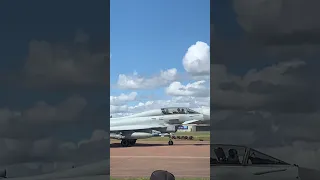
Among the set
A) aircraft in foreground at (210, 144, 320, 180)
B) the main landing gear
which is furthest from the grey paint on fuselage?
aircraft in foreground at (210, 144, 320, 180)

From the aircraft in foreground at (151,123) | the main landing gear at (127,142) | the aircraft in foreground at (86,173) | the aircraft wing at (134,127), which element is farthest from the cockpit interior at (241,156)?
the main landing gear at (127,142)

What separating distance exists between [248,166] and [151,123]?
Answer: 8401 millimetres

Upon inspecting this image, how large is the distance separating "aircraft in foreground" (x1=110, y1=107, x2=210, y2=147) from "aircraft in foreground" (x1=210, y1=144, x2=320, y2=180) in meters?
7.65

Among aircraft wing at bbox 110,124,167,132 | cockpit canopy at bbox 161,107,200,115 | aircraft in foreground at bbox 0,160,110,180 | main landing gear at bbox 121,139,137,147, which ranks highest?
cockpit canopy at bbox 161,107,200,115

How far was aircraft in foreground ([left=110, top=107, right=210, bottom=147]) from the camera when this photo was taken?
12.3 metres

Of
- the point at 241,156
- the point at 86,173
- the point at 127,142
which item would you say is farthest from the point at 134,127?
the point at 241,156

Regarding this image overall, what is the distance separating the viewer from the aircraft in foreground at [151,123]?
40.4 feet

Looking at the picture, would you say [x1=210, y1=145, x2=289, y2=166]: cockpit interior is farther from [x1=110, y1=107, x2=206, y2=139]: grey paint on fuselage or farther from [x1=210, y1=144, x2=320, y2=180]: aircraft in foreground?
[x1=110, y1=107, x2=206, y2=139]: grey paint on fuselage

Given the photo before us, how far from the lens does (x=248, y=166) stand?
4.39m

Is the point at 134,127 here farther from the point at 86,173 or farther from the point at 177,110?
the point at 86,173

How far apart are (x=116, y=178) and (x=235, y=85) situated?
263 centimetres

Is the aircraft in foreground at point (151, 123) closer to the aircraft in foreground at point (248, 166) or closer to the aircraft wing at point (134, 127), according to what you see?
the aircraft wing at point (134, 127)

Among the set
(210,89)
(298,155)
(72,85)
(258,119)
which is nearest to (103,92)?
(72,85)

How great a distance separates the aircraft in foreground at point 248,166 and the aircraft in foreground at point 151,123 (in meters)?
7.65
